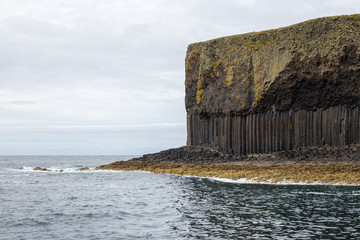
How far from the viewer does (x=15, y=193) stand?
26.1 meters

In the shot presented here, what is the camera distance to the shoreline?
2811 cm

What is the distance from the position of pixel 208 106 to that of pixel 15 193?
2523 centimetres

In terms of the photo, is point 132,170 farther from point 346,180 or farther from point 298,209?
point 298,209

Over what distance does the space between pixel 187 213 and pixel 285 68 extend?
24.7m

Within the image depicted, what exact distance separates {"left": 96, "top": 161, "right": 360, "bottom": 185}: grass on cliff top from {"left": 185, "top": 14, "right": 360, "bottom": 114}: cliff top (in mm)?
7269

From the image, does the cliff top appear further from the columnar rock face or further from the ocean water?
the ocean water

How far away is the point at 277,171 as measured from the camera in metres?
30.6

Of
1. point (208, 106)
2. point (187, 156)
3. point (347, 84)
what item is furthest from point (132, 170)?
point (347, 84)

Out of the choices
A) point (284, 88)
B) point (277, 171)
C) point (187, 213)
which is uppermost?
point (284, 88)

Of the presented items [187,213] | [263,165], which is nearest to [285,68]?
[263,165]

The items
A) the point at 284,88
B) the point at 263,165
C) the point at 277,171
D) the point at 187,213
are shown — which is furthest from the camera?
the point at 284,88

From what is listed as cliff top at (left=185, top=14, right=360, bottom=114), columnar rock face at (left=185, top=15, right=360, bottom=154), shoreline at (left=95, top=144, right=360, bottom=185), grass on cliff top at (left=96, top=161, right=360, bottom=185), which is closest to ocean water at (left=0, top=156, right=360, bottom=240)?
grass on cliff top at (left=96, top=161, right=360, bottom=185)

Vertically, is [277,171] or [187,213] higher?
[277,171]

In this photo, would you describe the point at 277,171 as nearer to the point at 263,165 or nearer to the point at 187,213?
the point at 263,165
